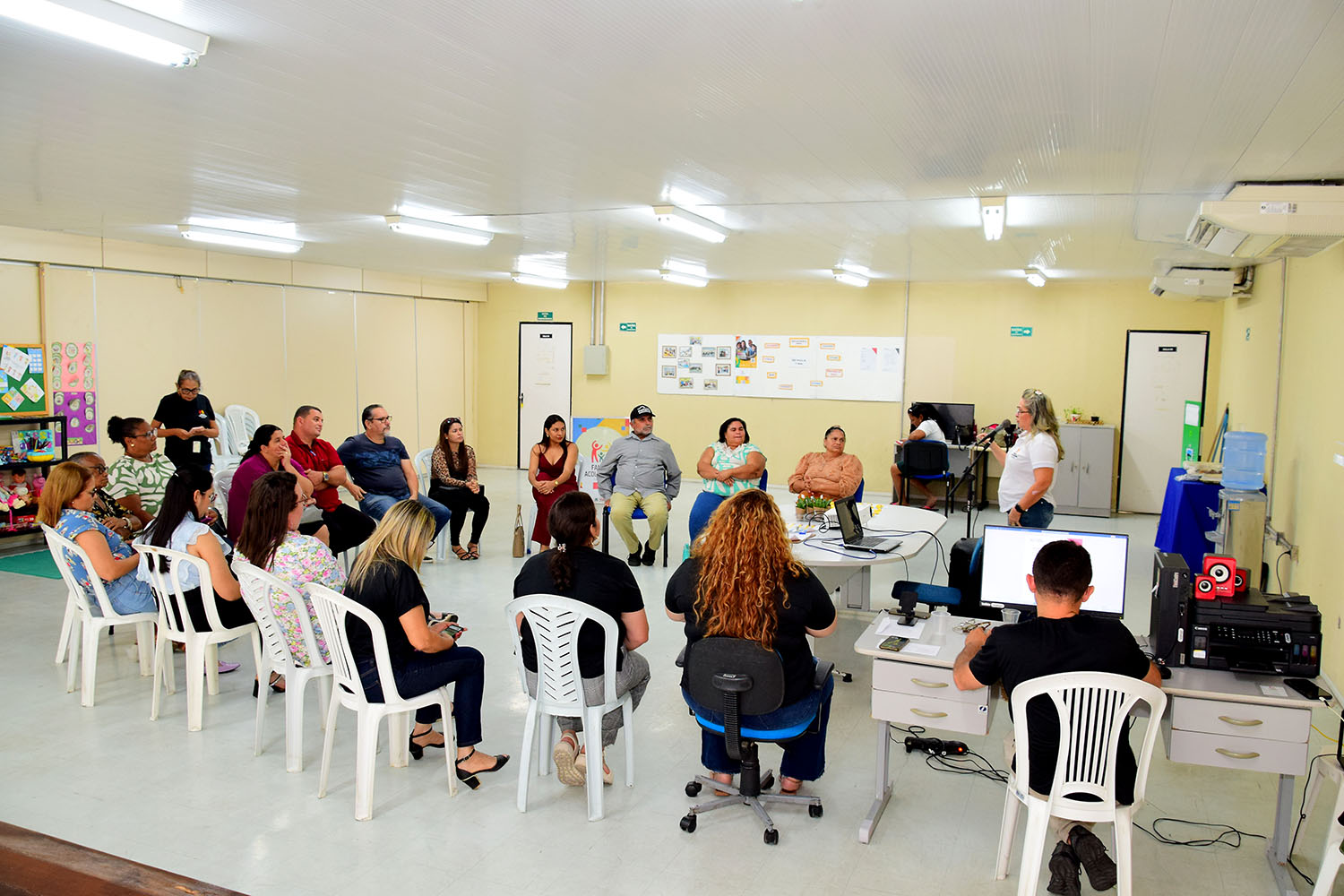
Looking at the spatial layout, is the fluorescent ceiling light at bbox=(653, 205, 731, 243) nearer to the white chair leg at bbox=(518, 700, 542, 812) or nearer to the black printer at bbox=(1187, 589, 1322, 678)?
the white chair leg at bbox=(518, 700, 542, 812)

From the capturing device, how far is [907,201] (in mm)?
5891

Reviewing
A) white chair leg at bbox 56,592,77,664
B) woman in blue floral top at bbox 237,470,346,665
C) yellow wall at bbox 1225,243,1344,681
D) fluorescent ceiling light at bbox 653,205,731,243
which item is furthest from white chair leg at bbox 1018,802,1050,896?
white chair leg at bbox 56,592,77,664

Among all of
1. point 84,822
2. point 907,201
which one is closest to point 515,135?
point 907,201

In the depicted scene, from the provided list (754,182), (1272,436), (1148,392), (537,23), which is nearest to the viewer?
(537,23)

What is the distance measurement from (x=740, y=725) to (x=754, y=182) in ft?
10.7

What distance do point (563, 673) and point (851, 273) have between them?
814 cm

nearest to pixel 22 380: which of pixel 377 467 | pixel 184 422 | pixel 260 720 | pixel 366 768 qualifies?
pixel 184 422

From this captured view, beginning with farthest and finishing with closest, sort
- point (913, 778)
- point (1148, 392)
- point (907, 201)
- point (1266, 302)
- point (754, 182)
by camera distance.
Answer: point (1148, 392) → point (1266, 302) → point (907, 201) → point (754, 182) → point (913, 778)

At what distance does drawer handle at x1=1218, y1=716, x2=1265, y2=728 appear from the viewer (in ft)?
9.94

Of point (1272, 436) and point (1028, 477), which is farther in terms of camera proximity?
point (1272, 436)

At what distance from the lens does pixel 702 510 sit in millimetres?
7023

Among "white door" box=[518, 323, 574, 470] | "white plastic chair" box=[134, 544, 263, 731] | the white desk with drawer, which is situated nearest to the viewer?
the white desk with drawer

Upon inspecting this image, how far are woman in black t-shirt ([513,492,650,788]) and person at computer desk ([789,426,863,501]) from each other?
10.5ft

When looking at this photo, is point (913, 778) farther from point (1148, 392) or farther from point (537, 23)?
point (1148, 392)
